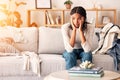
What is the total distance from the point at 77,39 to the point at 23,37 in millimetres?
791

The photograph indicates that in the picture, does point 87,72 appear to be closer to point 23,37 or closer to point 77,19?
point 77,19

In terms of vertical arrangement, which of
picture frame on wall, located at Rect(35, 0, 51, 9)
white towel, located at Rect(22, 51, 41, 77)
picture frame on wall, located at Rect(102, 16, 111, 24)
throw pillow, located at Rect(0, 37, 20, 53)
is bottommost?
white towel, located at Rect(22, 51, 41, 77)

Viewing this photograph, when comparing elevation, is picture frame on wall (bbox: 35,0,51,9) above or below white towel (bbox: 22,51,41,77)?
above

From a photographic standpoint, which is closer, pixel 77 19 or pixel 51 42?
pixel 77 19

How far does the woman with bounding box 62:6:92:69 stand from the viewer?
3.10 m

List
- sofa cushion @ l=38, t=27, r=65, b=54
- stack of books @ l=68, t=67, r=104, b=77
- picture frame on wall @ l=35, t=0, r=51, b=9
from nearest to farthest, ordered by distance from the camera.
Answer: stack of books @ l=68, t=67, r=104, b=77
sofa cushion @ l=38, t=27, r=65, b=54
picture frame on wall @ l=35, t=0, r=51, b=9

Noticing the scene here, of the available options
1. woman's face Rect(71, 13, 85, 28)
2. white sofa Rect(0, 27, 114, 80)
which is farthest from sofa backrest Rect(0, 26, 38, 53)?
woman's face Rect(71, 13, 85, 28)

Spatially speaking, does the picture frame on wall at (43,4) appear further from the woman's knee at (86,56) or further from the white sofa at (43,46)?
the woman's knee at (86,56)

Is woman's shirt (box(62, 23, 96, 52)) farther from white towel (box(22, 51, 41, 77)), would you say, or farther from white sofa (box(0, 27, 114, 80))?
white towel (box(22, 51, 41, 77))

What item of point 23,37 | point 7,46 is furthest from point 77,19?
point 7,46

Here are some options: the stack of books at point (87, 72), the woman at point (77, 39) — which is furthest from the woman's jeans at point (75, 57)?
the stack of books at point (87, 72)

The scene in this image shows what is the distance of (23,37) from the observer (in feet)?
12.0

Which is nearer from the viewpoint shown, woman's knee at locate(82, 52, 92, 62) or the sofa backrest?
woman's knee at locate(82, 52, 92, 62)

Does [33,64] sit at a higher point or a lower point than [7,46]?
lower
